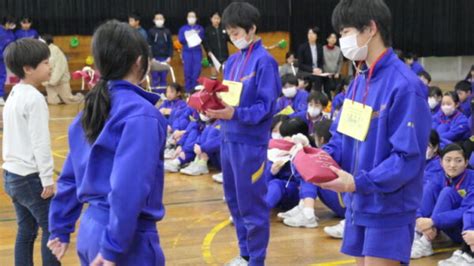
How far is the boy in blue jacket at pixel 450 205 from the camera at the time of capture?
5.07 metres

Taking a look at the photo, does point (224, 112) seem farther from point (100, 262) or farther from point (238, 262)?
point (100, 262)

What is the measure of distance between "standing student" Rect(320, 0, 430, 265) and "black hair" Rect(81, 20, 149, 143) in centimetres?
88

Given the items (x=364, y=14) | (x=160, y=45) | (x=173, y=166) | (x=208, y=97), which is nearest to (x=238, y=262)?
Result: (x=208, y=97)

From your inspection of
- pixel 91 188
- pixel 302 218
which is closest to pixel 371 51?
pixel 91 188

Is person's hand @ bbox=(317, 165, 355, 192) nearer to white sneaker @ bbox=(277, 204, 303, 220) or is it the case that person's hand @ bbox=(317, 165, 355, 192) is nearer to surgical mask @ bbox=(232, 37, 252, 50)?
surgical mask @ bbox=(232, 37, 252, 50)

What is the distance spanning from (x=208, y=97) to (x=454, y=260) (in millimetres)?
1969

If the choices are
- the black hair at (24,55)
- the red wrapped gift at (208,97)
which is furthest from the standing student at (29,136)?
the red wrapped gift at (208,97)

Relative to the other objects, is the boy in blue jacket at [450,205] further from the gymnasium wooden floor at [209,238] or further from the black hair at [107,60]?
the black hair at [107,60]

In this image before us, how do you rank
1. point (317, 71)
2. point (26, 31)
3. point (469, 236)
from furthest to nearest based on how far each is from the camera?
point (26, 31) → point (317, 71) → point (469, 236)

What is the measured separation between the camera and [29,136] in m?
3.96

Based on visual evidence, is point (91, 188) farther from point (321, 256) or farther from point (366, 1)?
point (321, 256)

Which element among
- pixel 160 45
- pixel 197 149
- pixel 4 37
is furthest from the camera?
pixel 160 45

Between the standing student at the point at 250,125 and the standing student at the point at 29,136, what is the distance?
0.97 m

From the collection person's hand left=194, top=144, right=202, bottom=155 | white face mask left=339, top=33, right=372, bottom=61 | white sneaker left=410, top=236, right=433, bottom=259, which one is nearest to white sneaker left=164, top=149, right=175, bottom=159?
person's hand left=194, top=144, right=202, bottom=155
